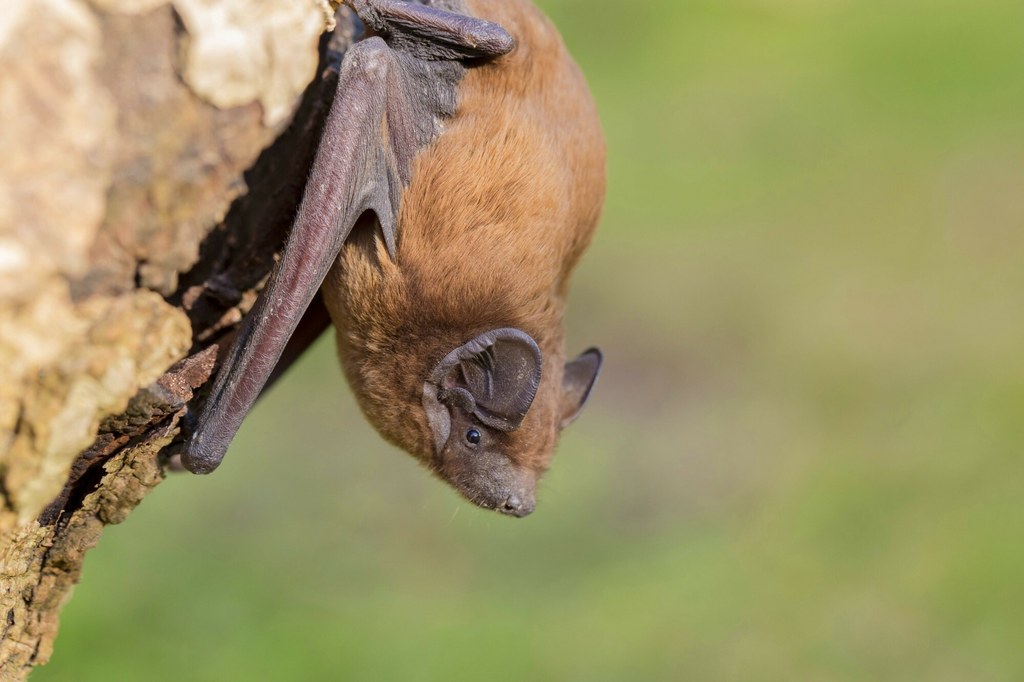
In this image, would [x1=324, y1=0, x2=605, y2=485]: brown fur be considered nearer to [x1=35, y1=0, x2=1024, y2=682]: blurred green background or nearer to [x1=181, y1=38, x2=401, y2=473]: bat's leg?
[x1=181, y1=38, x2=401, y2=473]: bat's leg

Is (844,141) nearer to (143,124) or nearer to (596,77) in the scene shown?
(596,77)

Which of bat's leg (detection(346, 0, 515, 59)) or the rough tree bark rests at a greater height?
bat's leg (detection(346, 0, 515, 59))

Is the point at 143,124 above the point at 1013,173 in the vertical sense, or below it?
above

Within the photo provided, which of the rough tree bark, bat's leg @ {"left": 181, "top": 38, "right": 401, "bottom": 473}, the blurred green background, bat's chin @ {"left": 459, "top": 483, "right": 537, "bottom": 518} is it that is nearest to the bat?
bat's leg @ {"left": 181, "top": 38, "right": 401, "bottom": 473}

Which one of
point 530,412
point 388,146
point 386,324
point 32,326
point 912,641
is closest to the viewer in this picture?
point 32,326

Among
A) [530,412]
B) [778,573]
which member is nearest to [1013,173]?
[778,573]

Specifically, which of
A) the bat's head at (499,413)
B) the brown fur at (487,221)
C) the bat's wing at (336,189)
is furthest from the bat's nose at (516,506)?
the bat's wing at (336,189)

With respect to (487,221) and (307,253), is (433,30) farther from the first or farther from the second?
(307,253)

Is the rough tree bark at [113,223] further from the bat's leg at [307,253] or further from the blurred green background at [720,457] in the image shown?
the blurred green background at [720,457]
